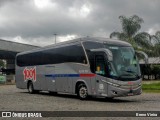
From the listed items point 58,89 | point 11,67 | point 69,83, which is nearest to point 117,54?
point 69,83

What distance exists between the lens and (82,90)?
64.4 ft

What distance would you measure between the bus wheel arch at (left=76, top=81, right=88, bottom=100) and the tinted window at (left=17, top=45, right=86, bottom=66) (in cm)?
127

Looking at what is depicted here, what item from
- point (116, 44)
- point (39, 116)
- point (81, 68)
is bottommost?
point (39, 116)

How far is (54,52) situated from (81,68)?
3.70 metres

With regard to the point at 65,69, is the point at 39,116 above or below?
below

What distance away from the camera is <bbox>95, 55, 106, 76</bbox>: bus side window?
18.0 metres

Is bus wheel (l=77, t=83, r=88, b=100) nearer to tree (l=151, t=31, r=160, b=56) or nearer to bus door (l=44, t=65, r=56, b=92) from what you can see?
bus door (l=44, t=65, r=56, b=92)

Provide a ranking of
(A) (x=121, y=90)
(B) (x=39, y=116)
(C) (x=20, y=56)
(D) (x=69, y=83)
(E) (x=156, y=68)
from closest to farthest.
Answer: (B) (x=39, y=116) < (A) (x=121, y=90) < (D) (x=69, y=83) < (C) (x=20, y=56) < (E) (x=156, y=68)

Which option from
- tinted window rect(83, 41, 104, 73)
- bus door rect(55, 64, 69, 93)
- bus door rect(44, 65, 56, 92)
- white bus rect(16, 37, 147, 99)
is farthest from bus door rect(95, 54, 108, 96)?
bus door rect(44, 65, 56, 92)

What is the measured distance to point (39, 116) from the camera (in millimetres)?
11328

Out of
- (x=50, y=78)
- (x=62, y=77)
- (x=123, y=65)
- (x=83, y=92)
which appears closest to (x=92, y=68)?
(x=83, y=92)

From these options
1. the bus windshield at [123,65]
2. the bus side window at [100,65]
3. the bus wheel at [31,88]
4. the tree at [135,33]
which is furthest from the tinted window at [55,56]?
the tree at [135,33]

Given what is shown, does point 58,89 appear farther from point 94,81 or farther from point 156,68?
point 156,68

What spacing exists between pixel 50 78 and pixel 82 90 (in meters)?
4.39
